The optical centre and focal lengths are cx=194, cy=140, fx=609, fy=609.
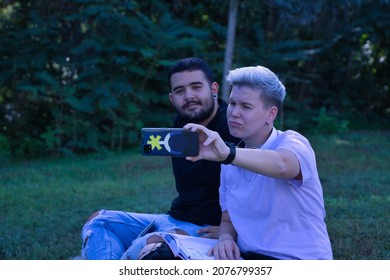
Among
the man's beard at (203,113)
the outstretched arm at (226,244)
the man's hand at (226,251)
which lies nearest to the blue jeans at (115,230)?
the outstretched arm at (226,244)

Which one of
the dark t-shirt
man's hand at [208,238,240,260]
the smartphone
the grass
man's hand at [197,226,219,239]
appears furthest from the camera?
the grass

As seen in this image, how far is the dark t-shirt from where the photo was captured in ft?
13.2

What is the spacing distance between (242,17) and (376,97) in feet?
13.1

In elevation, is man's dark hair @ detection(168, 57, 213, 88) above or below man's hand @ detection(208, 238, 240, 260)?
above

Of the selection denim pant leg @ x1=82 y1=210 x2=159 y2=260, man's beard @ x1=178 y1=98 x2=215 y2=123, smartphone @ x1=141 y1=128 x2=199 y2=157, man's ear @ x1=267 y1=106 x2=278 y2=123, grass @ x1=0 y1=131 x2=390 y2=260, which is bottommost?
grass @ x1=0 y1=131 x2=390 y2=260

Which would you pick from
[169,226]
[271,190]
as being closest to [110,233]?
[169,226]

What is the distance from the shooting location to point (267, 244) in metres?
3.12

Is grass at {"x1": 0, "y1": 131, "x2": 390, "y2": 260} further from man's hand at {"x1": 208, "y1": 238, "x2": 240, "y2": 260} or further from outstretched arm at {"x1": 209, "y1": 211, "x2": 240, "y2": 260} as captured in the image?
man's hand at {"x1": 208, "y1": 238, "x2": 240, "y2": 260}

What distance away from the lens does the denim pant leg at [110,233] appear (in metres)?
3.85

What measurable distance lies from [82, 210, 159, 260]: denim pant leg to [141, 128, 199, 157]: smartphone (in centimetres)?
120

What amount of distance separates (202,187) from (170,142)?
4.21 ft

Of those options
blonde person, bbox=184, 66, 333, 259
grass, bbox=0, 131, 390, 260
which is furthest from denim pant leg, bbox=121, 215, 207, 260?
grass, bbox=0, 131, 390, 260
